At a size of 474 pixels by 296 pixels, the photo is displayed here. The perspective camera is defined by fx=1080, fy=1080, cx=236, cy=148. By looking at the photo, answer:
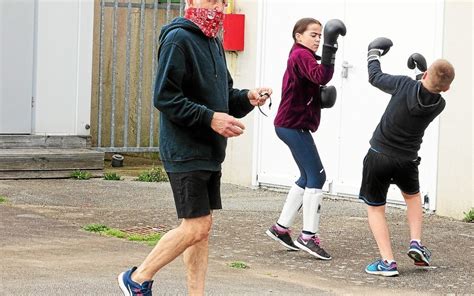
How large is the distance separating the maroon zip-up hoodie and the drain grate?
1510 mm

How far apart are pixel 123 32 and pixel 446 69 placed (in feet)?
25.0

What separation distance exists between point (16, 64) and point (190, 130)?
7.24 meters

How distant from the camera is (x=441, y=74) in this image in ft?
24.0

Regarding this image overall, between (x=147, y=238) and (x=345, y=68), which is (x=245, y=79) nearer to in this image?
(x=345, y=68)

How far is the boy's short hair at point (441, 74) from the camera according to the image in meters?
7.30

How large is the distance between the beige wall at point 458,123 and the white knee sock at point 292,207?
2.33 meters

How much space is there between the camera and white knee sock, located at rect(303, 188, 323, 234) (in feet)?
26.9

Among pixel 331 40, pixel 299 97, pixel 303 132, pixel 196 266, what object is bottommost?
pixel 196 266

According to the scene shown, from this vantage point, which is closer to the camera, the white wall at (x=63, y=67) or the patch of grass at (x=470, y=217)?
the patch of grass at (x=470, y=217)

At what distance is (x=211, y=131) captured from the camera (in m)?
5.89

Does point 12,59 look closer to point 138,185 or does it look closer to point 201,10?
point 138,185

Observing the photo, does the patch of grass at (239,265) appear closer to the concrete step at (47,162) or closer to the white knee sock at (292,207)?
the white knee sock at (292,207)

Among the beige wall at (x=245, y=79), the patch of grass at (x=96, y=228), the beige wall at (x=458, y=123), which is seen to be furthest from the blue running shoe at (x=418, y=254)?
the beige wall at (x=245, y=79)

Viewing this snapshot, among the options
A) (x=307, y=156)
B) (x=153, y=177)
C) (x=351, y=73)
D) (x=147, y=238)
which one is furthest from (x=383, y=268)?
(x=153, y=177)
